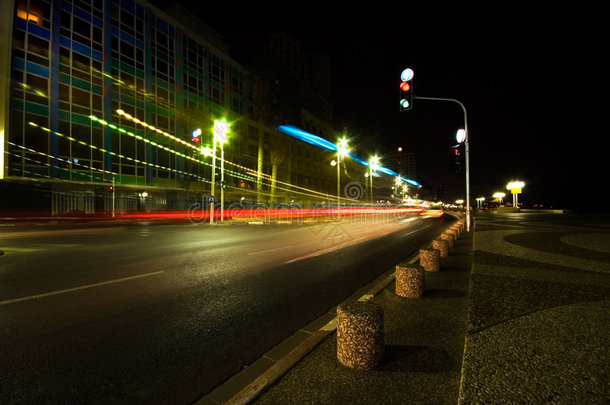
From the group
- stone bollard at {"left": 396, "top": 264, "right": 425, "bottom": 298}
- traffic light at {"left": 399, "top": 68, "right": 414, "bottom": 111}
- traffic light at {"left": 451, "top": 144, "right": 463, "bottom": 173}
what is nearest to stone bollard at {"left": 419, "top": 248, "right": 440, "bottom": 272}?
stone bollard at {"left": 396, "top": 264, "right": 425, "bottom": 298}

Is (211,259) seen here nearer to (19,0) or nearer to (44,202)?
(44,202)

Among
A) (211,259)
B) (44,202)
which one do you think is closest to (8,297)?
(211,259)

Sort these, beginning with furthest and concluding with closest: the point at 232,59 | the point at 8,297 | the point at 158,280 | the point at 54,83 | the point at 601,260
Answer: the point at 232,59 → the point at 54,83 → the point at 601,260 → the point at 158,280 → the point at 8,297

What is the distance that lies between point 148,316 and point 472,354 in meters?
3.97

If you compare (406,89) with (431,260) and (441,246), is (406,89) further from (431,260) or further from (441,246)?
(431,260)

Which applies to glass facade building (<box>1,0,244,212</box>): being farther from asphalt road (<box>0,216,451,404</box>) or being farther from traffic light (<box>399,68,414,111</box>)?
traffic light (<box>399,68,414,111</box>)

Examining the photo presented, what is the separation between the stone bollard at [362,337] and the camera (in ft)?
8.56

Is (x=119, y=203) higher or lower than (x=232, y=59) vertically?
lower

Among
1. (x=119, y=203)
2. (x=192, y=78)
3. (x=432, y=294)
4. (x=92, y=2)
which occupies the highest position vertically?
(x=92, y=2)

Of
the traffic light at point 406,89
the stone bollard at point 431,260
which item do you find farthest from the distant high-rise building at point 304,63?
the stone bollard at point 431,260

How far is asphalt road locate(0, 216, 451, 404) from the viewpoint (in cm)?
254

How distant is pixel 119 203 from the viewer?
2867 centimetres

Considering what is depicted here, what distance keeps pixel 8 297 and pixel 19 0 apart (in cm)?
3169

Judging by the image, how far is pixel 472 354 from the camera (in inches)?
108
